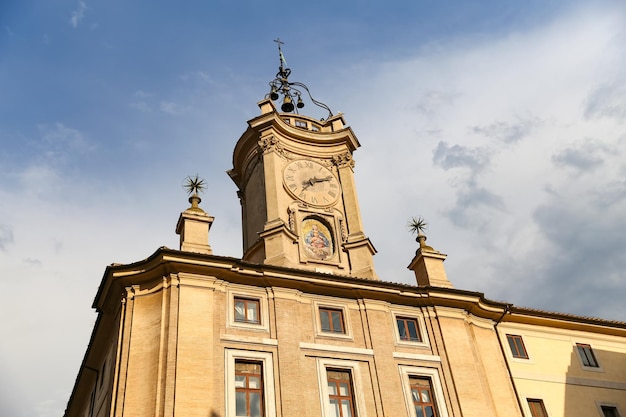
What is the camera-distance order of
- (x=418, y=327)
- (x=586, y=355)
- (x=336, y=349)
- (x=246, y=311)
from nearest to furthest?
1. (x=246, y=311)
2. (x=336, y=349)
3. (x=418, y=327)
4. (x=586, y=355)

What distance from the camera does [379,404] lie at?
25.5 m

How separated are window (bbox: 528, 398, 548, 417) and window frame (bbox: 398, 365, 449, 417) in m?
4.87

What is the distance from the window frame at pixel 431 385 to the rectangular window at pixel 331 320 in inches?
114

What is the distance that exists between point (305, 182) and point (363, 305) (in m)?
9.88

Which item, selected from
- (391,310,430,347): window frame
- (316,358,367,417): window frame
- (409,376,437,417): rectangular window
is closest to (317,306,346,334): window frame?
(316,358,367,417): window frame

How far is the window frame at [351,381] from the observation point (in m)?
25.0

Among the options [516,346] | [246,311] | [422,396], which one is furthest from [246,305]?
[516,346]

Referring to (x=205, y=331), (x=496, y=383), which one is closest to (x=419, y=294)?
(x=496, y=383)

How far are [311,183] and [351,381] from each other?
13.1 meters

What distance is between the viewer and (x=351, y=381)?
1025 inches

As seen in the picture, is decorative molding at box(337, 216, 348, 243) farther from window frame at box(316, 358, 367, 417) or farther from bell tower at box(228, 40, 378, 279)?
window frame at box(316, 358, 367, 417)

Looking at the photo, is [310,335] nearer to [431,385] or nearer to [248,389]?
[248,389]

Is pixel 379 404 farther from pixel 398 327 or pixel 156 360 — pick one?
pixel 156 360

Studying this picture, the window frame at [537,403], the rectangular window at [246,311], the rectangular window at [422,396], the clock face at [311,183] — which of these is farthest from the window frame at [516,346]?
the rectangular window at [246,311]
